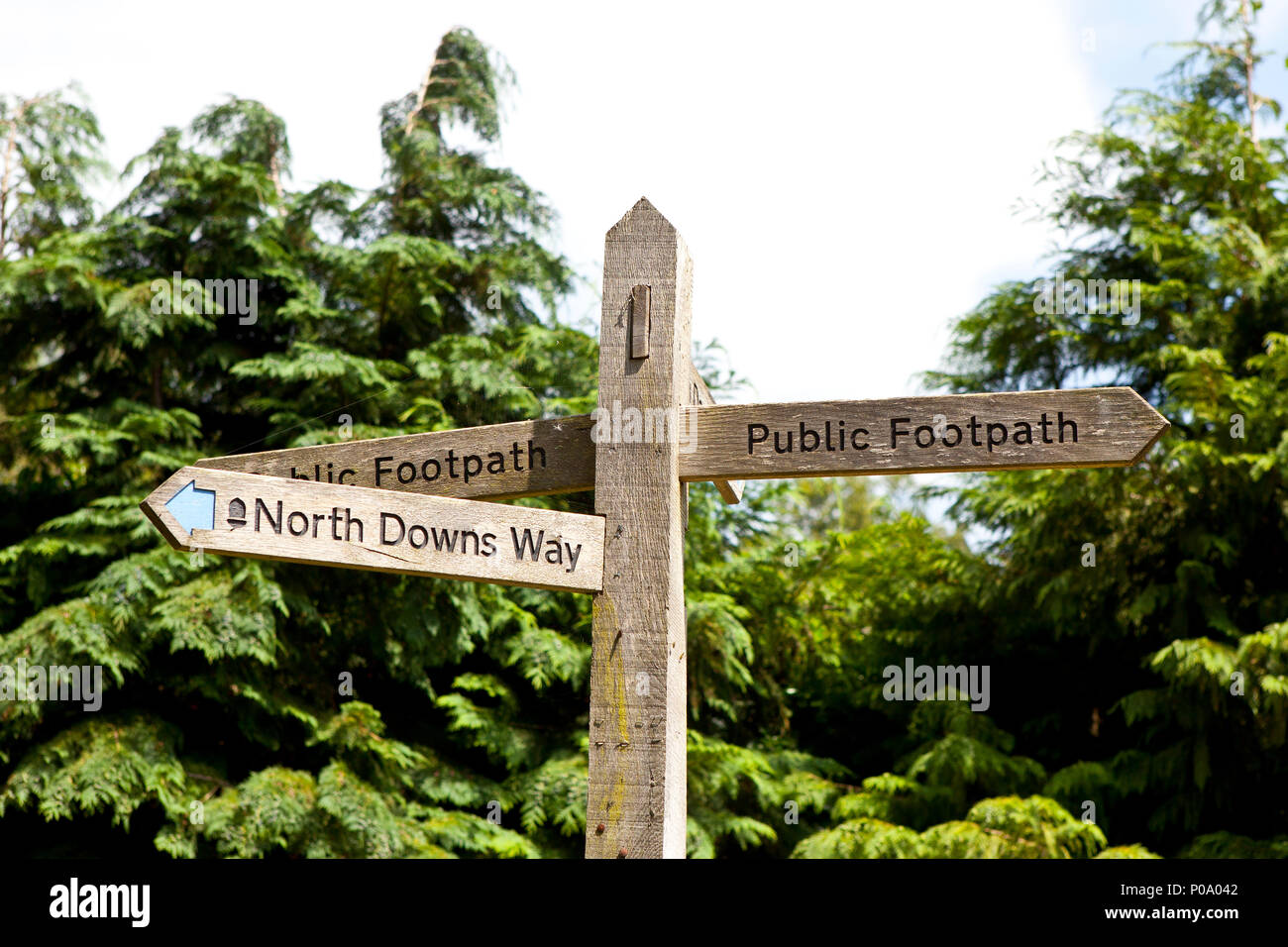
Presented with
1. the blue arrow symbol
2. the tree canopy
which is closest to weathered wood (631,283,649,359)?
the blue arrow symbol

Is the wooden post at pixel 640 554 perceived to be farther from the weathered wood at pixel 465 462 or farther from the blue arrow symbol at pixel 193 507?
the blue arrow symbol at pixel 193 507

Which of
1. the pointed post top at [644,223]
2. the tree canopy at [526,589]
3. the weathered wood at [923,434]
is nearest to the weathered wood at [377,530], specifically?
the weathered wood at [923,434]

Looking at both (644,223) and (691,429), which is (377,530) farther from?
(644,223)

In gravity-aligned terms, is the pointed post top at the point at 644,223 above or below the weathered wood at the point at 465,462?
above

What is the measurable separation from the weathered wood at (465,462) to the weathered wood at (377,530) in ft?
0.52

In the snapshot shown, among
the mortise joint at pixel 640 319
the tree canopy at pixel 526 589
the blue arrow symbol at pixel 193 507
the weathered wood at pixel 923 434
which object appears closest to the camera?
the blue arrow symbol at pixel 193 507

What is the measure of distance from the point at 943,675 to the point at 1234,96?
5.01 m

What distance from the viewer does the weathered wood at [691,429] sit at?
2605 mm

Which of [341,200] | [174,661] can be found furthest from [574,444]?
[341,200]

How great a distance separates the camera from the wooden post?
237 cm

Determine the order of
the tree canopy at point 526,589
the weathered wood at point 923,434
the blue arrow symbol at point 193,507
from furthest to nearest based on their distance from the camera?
A: the tree canopy at point 526,589 < the weathered wood at point 923,434 < the blue arrow symbol at point 193,507

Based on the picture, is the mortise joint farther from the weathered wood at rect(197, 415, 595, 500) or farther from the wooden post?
the weathered wood at rect(197, 415, 595, 500)

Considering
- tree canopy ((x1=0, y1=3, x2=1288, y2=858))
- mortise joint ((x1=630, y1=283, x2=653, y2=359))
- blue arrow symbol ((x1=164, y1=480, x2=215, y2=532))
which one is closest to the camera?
blue arrow symbol ((x1=164, y1=480, x2=215, y2=532))

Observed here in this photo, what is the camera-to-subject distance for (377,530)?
2451 millimetres
